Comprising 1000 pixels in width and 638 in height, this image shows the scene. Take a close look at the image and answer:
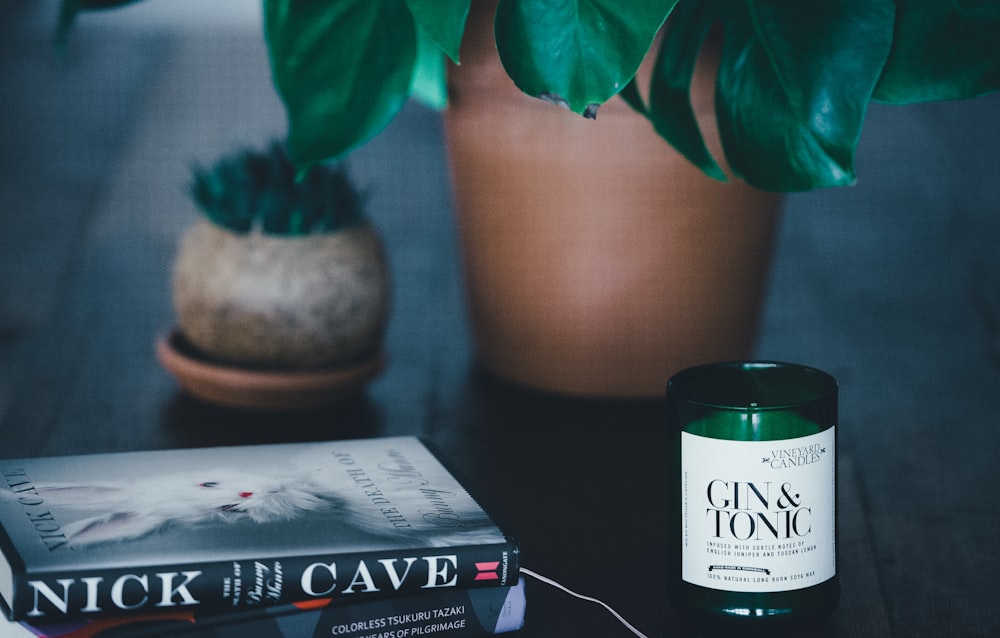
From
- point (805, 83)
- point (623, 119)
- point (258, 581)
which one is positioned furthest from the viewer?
point (623, 119)

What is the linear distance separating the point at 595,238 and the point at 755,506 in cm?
33

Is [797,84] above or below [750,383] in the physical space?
above

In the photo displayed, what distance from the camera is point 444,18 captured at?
63 cm

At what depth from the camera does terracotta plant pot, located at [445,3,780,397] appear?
82 cm

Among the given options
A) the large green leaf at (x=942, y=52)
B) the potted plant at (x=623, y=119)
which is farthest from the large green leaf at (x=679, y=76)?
the large green leaf at (x=942, y=52)

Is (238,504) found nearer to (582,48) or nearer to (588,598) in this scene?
(588,598)

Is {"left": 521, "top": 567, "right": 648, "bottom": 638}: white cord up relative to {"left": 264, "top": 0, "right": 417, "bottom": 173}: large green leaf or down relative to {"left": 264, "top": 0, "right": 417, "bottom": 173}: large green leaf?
down

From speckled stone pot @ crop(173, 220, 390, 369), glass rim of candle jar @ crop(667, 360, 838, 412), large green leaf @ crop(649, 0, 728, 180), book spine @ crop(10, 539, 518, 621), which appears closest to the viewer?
→ book spine @ crop(10, 539, 518, 621)

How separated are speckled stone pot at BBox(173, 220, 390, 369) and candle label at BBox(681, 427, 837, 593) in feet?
1.17

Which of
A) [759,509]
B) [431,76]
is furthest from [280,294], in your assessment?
[759,509]

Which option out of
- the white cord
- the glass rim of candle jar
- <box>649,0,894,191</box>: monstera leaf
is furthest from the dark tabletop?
<box>649,0,894,191</box>: monstera leaf

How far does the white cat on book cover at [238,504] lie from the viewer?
1.84 feet

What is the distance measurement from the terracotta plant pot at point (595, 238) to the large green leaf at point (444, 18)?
0.18 metres

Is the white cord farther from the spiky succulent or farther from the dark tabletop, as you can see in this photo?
the spiky succulent
